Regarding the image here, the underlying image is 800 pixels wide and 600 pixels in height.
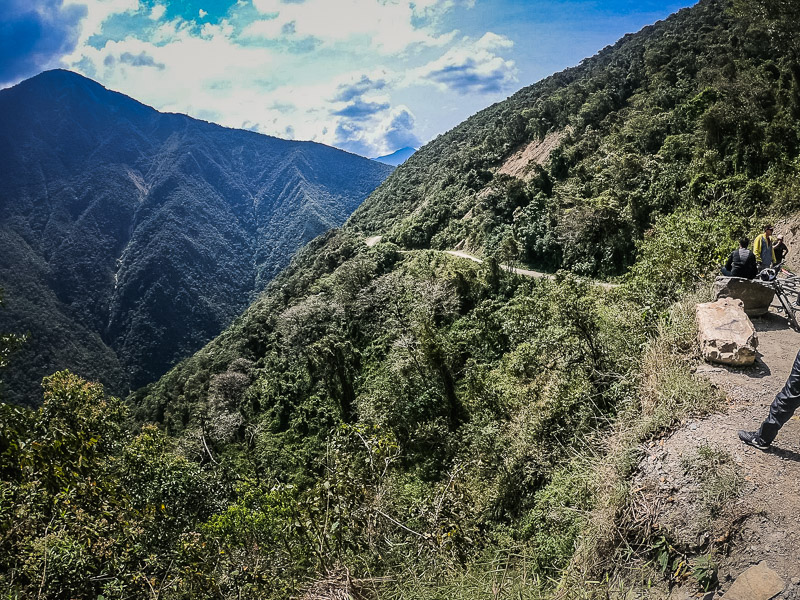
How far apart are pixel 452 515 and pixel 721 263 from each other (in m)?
9.62

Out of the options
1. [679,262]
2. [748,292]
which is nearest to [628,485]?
[748,292]

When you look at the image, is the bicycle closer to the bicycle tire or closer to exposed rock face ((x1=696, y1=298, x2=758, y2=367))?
the bicycle tire

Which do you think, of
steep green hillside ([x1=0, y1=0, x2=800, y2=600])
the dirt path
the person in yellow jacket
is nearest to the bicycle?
the person in yellow jacket

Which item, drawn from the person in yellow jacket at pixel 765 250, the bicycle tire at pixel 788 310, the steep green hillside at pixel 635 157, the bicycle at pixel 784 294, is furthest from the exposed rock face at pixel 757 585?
the steep green hillside at pixel 635 157

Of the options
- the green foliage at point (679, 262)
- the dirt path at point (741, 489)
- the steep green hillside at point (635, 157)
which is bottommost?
the dirt path at point (741, 489)

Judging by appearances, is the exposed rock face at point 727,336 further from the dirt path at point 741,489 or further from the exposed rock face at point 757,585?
the exposed rock face at point 757,585

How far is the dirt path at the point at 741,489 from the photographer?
3863 mm

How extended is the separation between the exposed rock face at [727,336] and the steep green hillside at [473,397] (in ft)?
1.46

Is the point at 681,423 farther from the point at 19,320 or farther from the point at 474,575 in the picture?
the point at 19,320

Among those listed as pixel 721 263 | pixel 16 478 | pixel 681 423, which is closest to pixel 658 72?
pixel 721 263

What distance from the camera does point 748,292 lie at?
27.2ft

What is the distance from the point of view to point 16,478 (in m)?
4.66

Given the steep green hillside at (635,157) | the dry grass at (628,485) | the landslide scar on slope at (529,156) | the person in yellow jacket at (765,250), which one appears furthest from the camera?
the landslide scar on slope at (529,156)

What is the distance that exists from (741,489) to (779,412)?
0.92 meters
